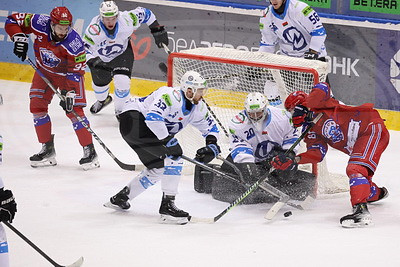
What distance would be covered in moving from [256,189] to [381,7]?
2373 mm

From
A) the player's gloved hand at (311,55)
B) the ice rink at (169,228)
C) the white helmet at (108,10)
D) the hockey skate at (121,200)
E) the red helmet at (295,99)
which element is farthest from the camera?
the white helmet at (108,10)

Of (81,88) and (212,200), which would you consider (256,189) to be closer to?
(212,200)

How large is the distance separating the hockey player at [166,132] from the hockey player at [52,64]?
1047mm

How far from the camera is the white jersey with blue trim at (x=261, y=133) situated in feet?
23.0

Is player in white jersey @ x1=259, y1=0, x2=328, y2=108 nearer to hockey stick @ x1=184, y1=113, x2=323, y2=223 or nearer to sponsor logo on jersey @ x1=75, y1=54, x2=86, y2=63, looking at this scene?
hockey stick @ x1=184, y1=113, x2=323, y2=223

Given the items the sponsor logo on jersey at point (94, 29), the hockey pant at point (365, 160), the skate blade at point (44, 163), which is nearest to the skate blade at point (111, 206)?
the skate blade at point (44, 163)

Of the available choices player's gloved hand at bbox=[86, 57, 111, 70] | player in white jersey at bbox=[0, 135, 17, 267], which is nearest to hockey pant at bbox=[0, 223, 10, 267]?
player in white jersey at bbox=[0, 135, 17, 267]

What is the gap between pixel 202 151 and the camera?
667 cm

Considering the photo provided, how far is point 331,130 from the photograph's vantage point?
6715 mm

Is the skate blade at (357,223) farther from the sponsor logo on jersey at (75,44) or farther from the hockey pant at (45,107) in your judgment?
the sponsor logo on jersey at (75,44)

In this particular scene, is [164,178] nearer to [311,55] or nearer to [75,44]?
[75,44]

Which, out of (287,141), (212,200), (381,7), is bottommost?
(212,200)

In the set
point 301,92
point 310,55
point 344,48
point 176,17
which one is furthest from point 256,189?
point 176,17

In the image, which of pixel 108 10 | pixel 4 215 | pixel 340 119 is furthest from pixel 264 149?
pixel 4 215
